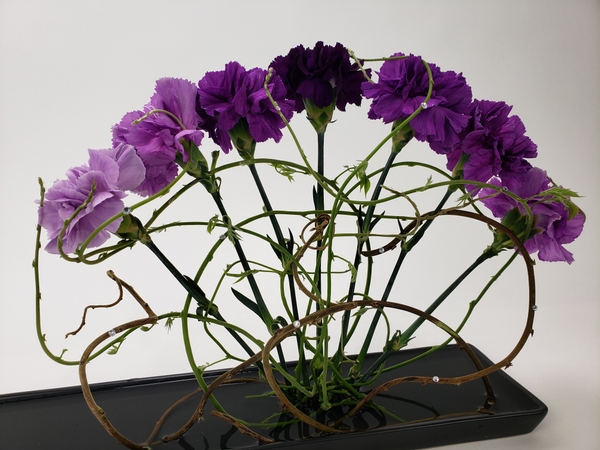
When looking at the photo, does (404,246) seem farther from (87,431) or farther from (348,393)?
(87,431)

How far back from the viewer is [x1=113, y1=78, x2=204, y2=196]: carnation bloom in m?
0.45

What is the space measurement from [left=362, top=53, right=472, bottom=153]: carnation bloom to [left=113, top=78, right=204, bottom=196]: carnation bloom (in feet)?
0.48

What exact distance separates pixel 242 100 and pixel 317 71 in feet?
0.24

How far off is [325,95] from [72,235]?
236mm

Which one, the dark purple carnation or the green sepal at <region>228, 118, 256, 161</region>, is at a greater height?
the dark purple carnation

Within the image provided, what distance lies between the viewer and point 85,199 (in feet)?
1.37

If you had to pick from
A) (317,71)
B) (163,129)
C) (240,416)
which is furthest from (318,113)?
(240,416)

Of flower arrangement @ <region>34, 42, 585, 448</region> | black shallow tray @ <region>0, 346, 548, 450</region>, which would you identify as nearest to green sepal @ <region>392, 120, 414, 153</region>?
flower arrangement @ <region>34, 42, 585, 448</region>

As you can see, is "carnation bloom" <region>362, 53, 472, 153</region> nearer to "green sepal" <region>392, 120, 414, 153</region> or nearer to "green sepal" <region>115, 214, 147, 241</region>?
"green sepal" <region>392, 120, 414, 153</region>

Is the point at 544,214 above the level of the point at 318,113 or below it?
below

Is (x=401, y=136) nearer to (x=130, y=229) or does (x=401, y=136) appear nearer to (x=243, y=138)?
(x=243, y=138)

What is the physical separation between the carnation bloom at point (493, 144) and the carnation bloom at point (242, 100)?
0.51 ft

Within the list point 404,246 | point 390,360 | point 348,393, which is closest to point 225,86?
point 404,246

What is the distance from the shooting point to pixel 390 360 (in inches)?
29.6
